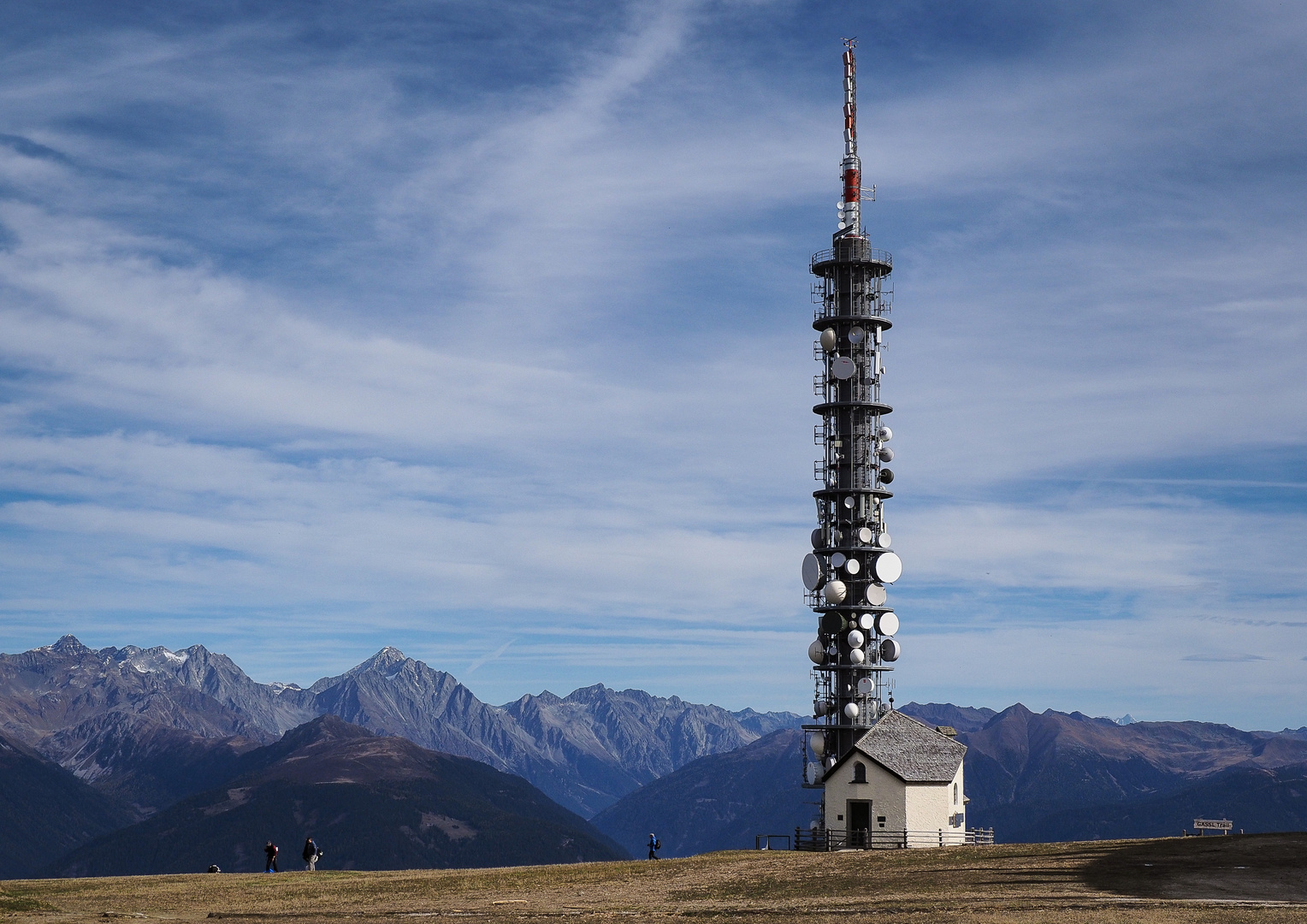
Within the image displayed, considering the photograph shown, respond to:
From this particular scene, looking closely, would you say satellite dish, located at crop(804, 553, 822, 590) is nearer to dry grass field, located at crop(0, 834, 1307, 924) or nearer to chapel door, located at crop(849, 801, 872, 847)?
chapel door, located at crop(849, 801, 872, 847)

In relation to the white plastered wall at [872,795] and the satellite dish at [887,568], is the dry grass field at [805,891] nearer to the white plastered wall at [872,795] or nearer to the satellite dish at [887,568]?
the white plastered wall at [872,795]

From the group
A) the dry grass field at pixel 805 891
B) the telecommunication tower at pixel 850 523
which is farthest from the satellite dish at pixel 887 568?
the dry grass field at pixel 805 891

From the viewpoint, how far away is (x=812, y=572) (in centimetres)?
10525

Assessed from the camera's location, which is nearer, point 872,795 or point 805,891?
point 805,891

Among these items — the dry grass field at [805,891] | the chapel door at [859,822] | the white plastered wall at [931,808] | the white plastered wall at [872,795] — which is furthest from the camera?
the chapel door at [859,822]

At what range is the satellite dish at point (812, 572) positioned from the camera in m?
105

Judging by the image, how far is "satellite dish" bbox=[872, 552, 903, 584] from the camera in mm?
104688

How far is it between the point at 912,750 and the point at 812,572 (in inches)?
757

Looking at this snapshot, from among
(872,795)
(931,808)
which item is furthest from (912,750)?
(931,808)

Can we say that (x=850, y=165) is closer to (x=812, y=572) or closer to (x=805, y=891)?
(x=812, y=572)

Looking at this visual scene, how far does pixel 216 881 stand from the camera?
66438mm

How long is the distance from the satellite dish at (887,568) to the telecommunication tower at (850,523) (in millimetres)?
67

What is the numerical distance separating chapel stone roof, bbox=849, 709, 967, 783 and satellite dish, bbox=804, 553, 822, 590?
13.8 meters

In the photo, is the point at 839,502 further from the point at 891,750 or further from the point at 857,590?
the point at 891,750
